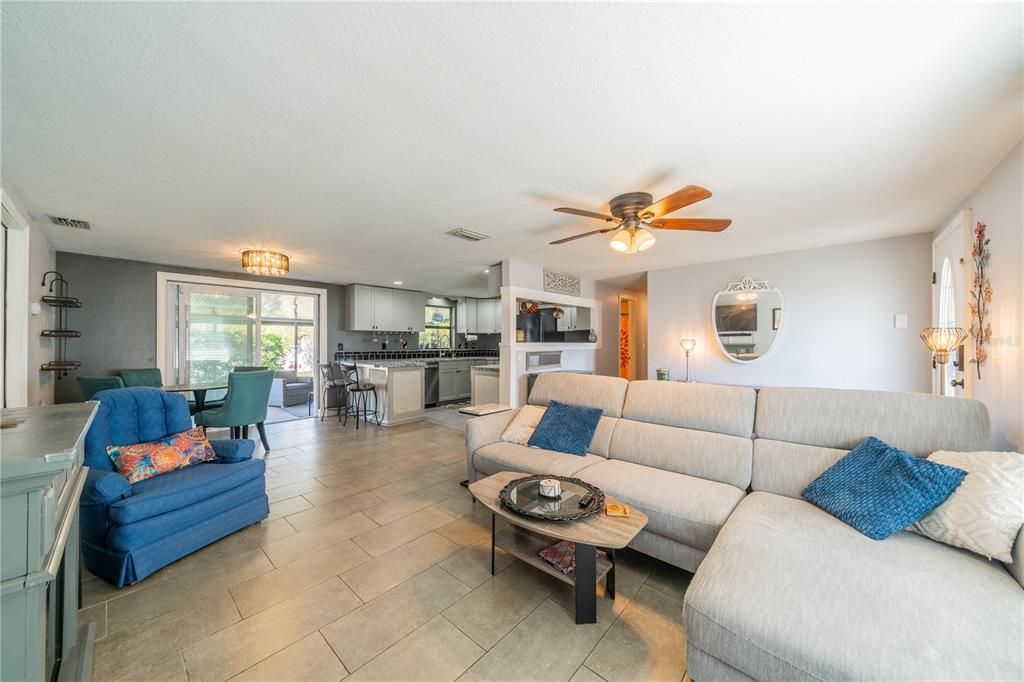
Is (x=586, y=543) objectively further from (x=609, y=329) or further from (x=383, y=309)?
(x=383, y=309)

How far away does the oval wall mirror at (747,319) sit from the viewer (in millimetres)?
4246

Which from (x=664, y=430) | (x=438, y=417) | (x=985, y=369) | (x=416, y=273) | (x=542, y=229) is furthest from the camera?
(x=438, y=417)

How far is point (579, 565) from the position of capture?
1.63 meters

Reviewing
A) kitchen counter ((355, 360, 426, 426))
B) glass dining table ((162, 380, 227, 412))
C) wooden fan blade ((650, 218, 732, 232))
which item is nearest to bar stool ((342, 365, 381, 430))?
kitchen counter ((355, 360, 426, 426))

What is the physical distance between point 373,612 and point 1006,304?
3542 millimetres

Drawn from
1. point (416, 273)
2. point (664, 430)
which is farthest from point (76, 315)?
point (664, 430)

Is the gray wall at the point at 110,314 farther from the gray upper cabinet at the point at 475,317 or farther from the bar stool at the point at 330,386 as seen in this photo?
the gray upper cabinet at the point at 475,317

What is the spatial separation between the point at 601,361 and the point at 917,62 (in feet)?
16.8

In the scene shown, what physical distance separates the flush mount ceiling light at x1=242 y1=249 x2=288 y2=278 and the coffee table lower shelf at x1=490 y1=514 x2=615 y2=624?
353 centimetres

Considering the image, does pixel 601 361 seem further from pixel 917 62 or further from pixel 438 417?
pixel 917 62

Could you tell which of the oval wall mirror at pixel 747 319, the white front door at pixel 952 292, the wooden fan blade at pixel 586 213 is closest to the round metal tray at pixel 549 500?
the wooden fan blade at pixel 586 213

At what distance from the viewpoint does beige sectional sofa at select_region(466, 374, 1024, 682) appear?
1.05m

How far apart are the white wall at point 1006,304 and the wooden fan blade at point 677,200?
1.49 meters

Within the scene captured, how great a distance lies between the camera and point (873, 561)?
53.6 inches
